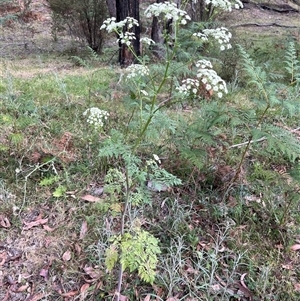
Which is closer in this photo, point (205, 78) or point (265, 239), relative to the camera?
point (205, 78)

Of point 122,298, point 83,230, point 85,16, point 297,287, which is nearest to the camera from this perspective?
point 122,298

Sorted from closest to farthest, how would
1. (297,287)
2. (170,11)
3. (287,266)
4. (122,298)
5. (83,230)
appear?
(170,11), (122,298), (297,287), (287,266), (83,230)

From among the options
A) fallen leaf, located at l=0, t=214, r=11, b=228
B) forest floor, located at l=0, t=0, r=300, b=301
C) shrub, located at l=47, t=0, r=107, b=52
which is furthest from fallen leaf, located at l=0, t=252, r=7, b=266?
shrub, located at l=47, t=0, r=107, b=52

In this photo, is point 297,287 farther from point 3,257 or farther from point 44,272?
point 3,257

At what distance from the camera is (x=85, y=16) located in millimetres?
6699

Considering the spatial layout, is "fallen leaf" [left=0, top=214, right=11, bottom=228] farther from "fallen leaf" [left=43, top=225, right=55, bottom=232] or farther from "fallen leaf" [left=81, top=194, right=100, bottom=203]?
"fallen leaf" [left=81, top=194, right=100, bottom=203]

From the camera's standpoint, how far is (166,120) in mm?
2088

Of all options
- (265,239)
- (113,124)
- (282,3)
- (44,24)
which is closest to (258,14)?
(282,3)

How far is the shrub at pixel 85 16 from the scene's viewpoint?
664cm

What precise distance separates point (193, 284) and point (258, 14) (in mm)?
11875

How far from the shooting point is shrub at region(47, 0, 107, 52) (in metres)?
6.64

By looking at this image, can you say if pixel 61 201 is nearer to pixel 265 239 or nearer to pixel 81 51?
pixel 265 239

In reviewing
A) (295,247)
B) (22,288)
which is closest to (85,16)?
(22,288)

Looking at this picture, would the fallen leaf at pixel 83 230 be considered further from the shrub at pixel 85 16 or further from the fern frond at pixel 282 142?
the shrub at pixel 85 16
